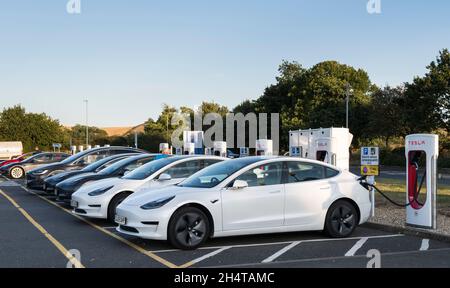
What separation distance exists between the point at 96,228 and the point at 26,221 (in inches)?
72.1

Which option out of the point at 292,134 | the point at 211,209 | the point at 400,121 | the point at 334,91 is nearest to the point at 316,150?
the point at 292,134

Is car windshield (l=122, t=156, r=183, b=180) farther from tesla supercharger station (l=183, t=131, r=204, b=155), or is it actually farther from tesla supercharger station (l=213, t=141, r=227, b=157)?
tesla supercharger station (l=183, t=131, r=204, b=155)

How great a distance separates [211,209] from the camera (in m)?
8.16

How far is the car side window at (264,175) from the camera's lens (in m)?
8.69

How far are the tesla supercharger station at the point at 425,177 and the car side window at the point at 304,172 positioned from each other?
1.81 m

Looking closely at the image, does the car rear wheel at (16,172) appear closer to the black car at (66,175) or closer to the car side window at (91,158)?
the car side window at (91,158)

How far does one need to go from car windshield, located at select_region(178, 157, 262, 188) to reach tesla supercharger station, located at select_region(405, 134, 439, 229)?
2941 millimetres

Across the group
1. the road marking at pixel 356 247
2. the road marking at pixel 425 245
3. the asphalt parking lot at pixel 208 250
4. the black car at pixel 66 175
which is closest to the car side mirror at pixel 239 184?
the asphalt parking lot at pixel 208 250

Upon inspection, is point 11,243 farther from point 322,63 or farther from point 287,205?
point 322,63

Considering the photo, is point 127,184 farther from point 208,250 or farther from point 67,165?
point 67,165

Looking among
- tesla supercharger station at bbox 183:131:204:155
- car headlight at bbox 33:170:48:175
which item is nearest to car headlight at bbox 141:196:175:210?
car headlight at bbox 33:170:48:175

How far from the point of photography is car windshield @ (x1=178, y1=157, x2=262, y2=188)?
341 inches

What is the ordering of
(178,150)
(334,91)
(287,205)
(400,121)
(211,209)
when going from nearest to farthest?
(211,209) → (287,205) → (178,150) → (400,121) → (334,91)

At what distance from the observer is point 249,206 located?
842 centimetres
